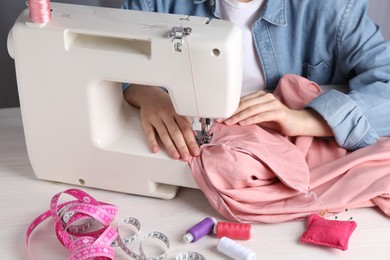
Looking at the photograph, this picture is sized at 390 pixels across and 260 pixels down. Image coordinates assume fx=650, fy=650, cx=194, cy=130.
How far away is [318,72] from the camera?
1.38 meters

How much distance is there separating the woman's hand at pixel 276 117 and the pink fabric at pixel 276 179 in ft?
0.10

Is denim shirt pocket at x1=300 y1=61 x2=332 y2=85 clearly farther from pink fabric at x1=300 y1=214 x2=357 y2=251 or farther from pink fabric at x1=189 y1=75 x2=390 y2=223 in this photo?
pink fabric at x1=300 y1=214 x2=357 y2=251

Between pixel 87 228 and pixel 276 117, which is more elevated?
pixel 276 117

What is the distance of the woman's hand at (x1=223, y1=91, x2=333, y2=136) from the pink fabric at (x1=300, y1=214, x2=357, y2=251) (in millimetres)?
192

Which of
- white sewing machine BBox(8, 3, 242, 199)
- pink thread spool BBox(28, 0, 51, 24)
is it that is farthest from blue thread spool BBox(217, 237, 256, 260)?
pink thread spool BBox(28, 0, 51, 24)

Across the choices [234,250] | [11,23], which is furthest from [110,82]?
[11,23]

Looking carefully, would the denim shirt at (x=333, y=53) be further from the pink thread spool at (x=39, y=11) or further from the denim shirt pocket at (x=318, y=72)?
the pink thread spool at (x=39, y=11)

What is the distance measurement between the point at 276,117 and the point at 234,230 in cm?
23

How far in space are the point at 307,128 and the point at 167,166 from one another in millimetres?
264

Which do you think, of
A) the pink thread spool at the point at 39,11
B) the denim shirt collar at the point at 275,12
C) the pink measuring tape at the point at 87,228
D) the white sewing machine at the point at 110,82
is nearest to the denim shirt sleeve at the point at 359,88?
the denim shirt collar at the point at 275,12

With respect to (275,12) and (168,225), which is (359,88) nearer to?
(275,12)

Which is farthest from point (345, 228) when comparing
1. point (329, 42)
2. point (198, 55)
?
point (329, 42)

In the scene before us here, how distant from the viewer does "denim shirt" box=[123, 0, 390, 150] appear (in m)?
1.17

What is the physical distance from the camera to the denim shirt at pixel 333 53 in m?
1.17
